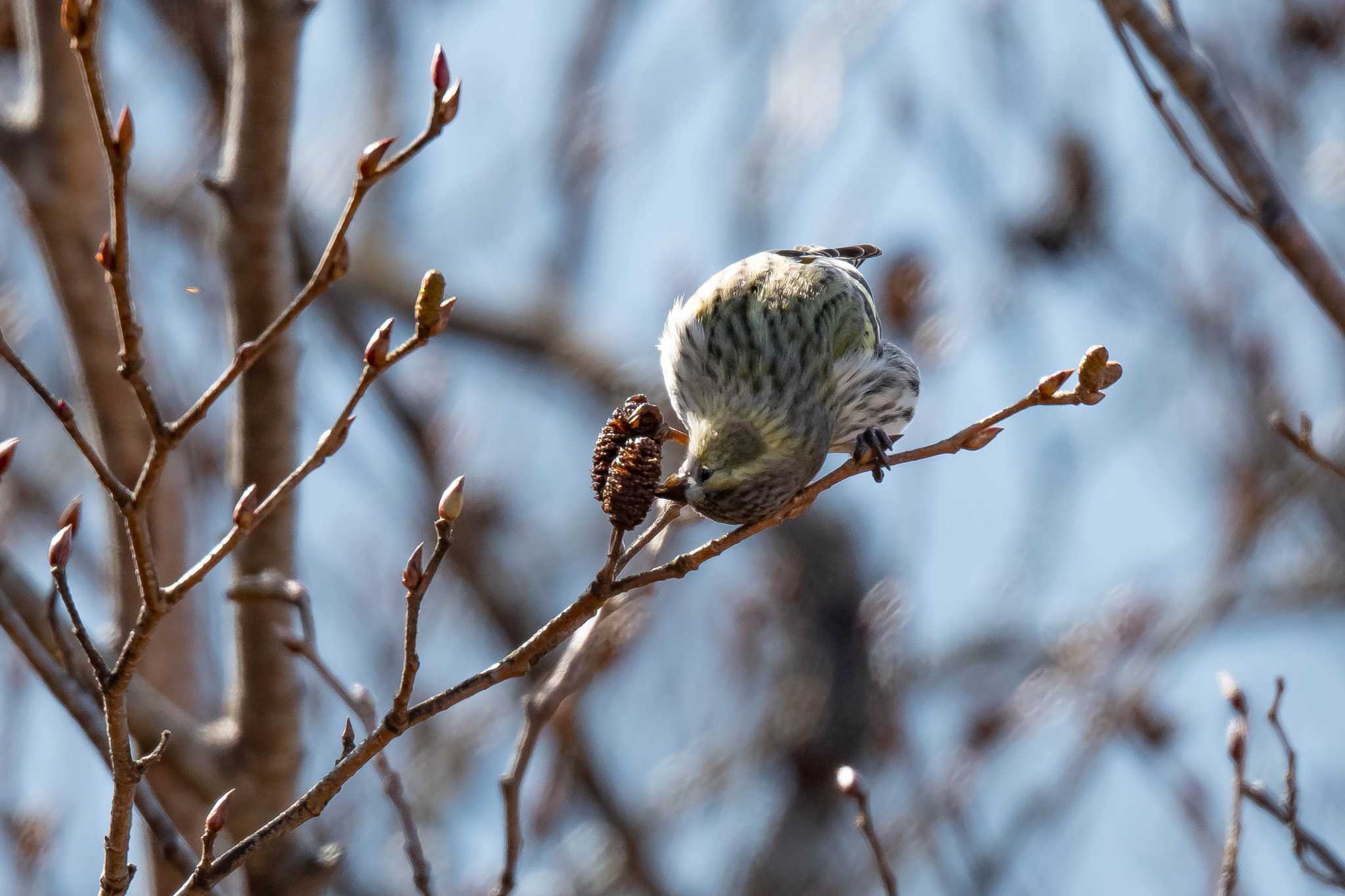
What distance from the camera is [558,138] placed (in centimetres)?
912

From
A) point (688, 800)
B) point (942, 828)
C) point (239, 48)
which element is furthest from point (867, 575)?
point (239, 48)

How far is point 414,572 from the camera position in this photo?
7.33ft

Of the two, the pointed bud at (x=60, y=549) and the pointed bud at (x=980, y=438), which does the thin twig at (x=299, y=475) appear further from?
the pointed bud at (x=980, y=438)

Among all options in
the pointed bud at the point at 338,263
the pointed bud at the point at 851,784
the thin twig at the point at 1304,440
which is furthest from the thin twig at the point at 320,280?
the thin twig at the point at 1304,440

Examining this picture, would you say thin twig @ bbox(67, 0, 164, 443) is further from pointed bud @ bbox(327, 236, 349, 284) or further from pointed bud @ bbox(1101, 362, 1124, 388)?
pointed bud @ bbox(1101, 362, 1124, 388)

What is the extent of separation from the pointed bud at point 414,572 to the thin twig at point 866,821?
1082 millimetres

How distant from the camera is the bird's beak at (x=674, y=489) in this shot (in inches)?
119

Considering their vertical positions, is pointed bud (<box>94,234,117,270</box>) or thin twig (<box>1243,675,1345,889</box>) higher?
pointed bud (<box>94,234,117,270</box>)

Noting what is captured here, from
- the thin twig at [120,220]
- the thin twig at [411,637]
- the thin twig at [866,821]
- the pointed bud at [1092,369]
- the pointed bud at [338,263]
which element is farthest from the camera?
the thin twig at [866,821]

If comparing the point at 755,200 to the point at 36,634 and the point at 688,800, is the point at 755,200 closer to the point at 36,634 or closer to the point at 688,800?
the point at 688,800

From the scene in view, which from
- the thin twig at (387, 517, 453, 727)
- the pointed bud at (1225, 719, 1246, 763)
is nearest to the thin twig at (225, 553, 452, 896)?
the thin twig at (387, 517, 453, 727)

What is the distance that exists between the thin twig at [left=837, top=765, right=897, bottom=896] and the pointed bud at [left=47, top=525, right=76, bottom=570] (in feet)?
5.17

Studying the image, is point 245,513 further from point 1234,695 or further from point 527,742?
point 1234,695

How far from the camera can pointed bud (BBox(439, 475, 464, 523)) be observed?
2154mm
